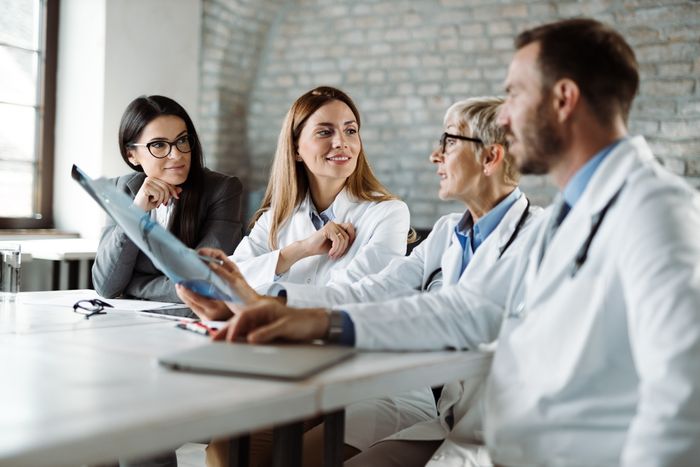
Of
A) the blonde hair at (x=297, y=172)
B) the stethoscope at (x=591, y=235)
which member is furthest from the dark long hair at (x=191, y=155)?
the stethoscope at (x=591, y=235)

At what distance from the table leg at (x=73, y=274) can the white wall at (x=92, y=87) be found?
93 cm

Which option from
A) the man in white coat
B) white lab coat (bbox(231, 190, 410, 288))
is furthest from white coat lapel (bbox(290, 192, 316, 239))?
the man in white coat

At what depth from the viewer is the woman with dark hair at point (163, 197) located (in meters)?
2.54

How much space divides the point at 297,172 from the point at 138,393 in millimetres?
1712

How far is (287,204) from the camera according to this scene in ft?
8.74

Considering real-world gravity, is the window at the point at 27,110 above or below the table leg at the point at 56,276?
above

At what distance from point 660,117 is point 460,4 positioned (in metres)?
1.61

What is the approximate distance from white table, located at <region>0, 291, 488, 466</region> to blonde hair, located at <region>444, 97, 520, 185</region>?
0.62 meters

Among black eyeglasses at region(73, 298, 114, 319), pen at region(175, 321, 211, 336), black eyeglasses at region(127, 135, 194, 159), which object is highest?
black eyeglasses at region(127, 135, 194, 159)

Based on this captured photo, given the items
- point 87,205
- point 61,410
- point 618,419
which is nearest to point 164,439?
point 61,410

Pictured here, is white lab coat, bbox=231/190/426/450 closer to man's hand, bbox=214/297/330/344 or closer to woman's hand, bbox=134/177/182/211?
woman's hand, bbox=134/177/182/211

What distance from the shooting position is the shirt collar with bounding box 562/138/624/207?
4.49ft

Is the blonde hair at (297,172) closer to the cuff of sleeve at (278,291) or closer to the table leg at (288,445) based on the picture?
the cuff of sleeve at (278,291)

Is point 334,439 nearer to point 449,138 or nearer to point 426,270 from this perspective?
point 426,270
